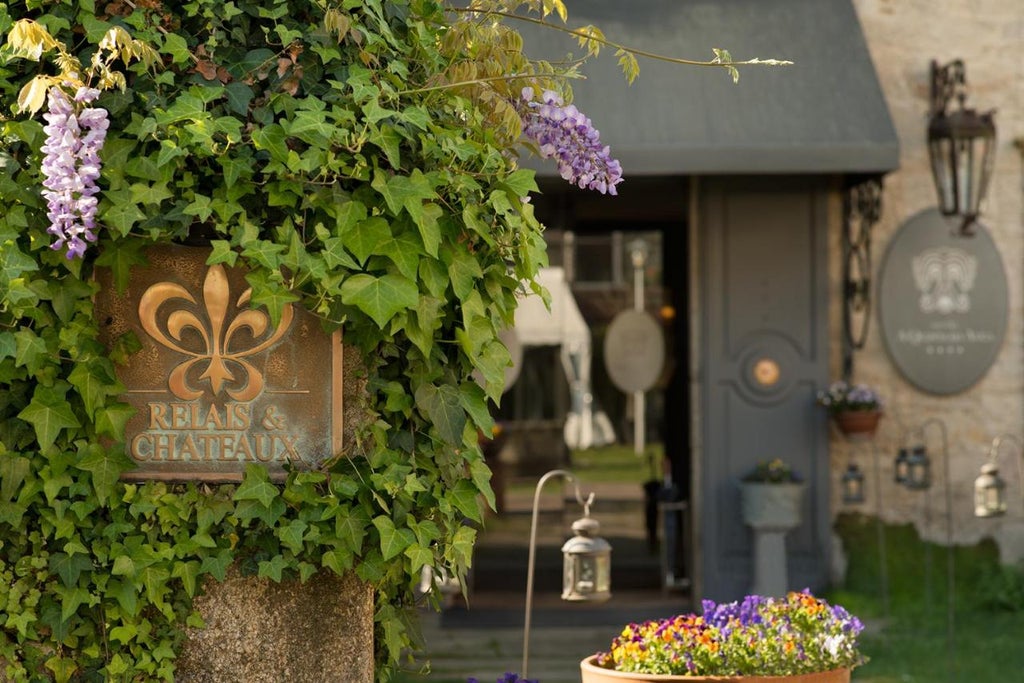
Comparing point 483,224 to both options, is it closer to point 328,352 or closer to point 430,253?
point 430,253

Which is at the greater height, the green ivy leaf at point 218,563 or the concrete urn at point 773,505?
the green ivy leaf at point 218,563

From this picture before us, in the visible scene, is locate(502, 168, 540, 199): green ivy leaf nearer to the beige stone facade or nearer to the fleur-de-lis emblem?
the fleur-de-lis emblem

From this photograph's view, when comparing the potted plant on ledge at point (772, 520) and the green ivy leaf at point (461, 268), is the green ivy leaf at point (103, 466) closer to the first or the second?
the green ivy leaf at point (461, 268)

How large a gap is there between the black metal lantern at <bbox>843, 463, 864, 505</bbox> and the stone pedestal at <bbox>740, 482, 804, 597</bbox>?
0.37m

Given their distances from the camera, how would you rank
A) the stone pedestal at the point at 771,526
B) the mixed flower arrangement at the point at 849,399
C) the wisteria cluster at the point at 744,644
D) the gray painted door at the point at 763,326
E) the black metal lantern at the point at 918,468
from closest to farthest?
1. the wisteria cluster at the point at 744,644
2. the black metal lantern at the point at 918,468
3. the stone pedestal at the point at 771,526
4. the mixed flower arrangement at the point at 849,399
5. the gray painted door at the point at 763,326

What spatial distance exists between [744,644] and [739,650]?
0.08 ft

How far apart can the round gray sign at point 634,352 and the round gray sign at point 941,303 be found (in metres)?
1.93

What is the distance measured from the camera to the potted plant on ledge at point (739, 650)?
3.46 m

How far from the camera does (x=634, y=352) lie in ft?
35.4

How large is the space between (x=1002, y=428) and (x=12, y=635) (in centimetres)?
808

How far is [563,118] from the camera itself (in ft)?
9.78

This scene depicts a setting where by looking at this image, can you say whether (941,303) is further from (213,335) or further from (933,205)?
(213,335)

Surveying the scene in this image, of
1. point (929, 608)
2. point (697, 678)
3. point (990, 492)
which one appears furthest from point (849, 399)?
point (697, 678)

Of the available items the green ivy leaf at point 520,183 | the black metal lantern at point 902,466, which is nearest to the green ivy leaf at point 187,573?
the green ivy leaf at point 520,183
